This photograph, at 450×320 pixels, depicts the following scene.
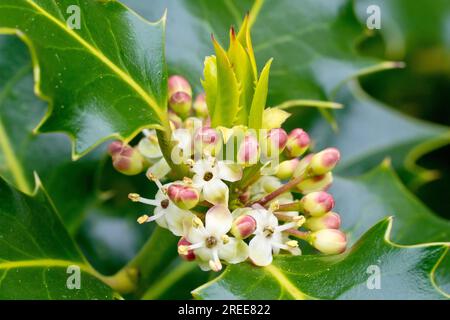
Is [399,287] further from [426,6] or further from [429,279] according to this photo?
[426,6]

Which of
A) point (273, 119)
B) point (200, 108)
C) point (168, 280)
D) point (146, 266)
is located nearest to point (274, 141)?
point (273, 119)

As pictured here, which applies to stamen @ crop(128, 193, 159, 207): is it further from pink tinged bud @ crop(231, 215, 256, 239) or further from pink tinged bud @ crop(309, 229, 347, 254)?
pink tinged bud @ crop(309, 229, 347, 254)

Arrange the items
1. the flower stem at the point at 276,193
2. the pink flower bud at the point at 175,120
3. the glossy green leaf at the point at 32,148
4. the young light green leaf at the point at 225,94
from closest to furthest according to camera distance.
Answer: the young light green leaf at the point at 225,94
the flower stem at the point at 276,193
the pink flower bud at the point at 175,120
the glossy green leaf at the point at 32,148

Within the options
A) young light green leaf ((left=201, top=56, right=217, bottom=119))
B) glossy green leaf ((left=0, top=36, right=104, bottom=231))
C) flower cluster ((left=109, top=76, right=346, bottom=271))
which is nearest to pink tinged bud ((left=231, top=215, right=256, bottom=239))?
flower cluster ((left=109, top=76, right=346, bottom=271))

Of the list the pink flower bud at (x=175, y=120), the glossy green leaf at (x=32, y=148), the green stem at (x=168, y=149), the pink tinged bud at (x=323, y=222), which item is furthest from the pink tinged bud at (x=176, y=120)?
the glossy green leaf at (x=32, y=148)

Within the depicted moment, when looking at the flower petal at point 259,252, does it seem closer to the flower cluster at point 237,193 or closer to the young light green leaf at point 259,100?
the flower cluster at point 237,193

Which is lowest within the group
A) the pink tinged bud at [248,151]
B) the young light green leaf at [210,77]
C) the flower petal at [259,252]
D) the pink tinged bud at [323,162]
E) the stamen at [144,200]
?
the flower petal at [259,252]

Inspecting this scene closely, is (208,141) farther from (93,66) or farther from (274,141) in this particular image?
(93,66)
